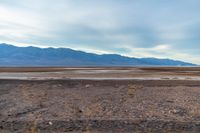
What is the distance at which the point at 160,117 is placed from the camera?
1448 centimetres

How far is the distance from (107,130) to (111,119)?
174cm

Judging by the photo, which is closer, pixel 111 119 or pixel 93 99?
pixel 111 119

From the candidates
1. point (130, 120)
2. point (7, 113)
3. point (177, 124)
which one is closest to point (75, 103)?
point (7, 113)

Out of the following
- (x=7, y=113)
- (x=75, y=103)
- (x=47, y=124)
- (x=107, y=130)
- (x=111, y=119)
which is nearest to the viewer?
(x=107, y=130)

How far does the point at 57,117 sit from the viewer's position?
47.7 ft

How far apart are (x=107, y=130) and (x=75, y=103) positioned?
6.66m

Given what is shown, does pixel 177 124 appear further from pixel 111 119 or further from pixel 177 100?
pixel 177 100

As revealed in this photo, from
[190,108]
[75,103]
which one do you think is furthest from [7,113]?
[190,108]

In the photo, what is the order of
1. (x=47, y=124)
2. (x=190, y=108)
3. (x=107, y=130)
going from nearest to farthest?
(x=107, y=130), (x=47, y=124), (x=190, y=108)

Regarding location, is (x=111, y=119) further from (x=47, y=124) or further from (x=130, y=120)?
(x=47, y=124)

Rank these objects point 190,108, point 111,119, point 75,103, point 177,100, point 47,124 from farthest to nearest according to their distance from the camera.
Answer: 1. point 177,100
2. point 75,103
3. point 190,108
4. point 111,119
5. point 47,124

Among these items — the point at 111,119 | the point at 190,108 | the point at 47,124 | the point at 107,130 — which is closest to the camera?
the point at 107,130

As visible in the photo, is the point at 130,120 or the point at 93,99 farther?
the point at 93,99

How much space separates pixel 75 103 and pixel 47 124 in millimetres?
5615
